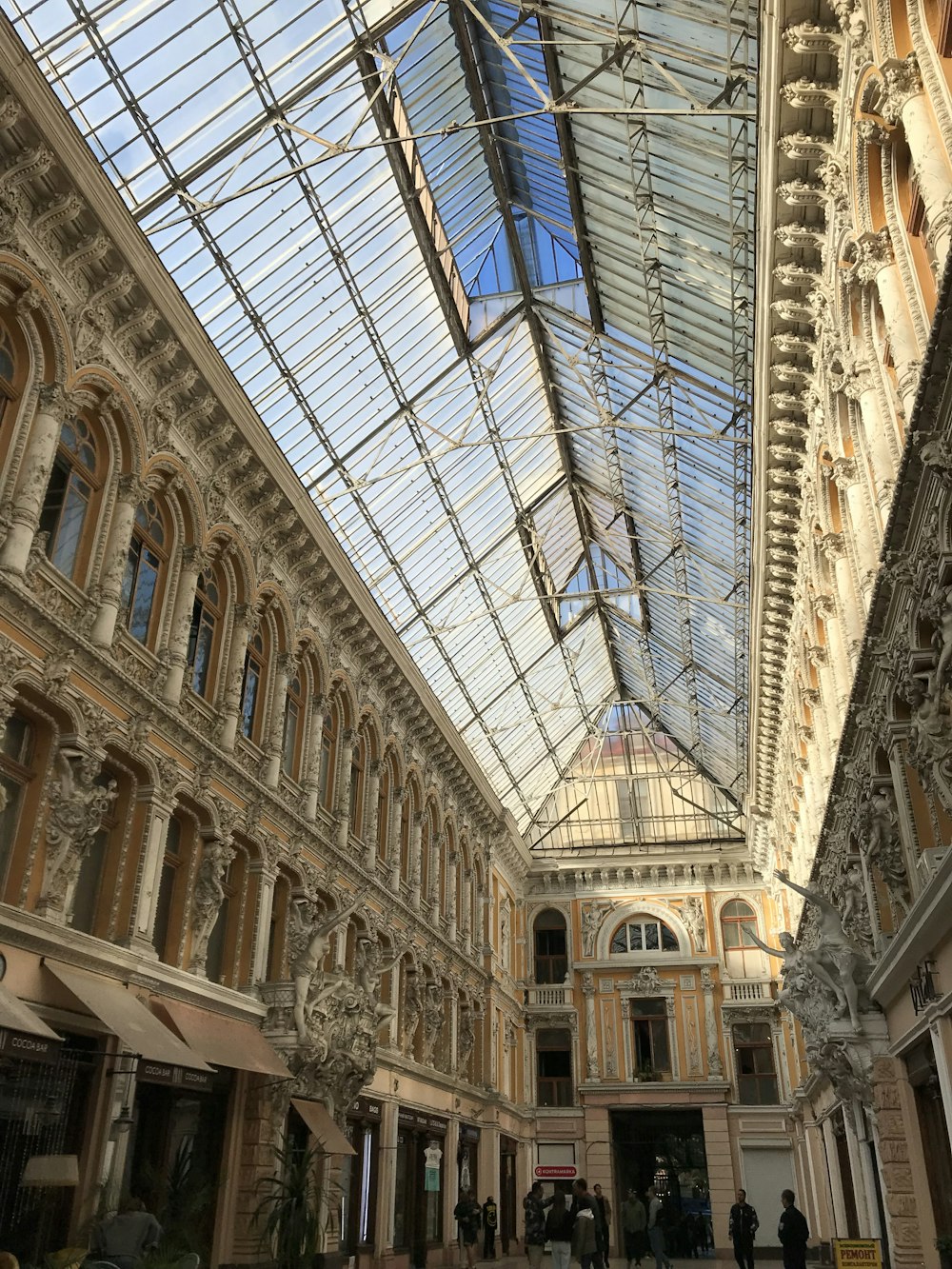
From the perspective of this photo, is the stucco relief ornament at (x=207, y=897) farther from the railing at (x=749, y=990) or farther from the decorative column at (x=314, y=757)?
the railing at (x=749, y=990)

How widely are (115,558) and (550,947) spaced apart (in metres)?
29.2

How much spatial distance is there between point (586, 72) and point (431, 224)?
12.9 feet

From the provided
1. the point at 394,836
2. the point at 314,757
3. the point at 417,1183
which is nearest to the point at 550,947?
the point at 417,1183

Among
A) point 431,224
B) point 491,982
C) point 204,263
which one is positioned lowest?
point 491,982

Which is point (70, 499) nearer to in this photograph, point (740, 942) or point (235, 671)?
point (235, 671)

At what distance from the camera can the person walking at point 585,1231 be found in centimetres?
1714

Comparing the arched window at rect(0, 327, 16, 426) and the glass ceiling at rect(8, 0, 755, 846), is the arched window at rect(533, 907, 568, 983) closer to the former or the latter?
the glass ceiling at rect(8, 0, 755, 846)

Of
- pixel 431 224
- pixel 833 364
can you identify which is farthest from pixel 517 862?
pixel 833 364

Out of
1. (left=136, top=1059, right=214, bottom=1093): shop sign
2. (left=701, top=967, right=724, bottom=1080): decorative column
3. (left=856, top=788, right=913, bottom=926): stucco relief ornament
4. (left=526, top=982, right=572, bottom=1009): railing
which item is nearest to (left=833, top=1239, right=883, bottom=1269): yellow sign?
(left=856, top=788, right=913, bottom=926): stucco relief ornament

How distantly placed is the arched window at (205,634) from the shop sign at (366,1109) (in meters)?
8.35

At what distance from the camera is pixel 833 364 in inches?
555

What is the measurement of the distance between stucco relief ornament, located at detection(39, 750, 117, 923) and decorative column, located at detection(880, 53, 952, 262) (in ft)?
32.8

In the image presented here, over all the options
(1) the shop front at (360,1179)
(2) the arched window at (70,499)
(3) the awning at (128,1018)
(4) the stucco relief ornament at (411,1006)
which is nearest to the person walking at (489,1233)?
(4) the stucco relief ornament at (411,1006)

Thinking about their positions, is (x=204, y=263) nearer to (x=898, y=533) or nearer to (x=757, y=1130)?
(x=898, y=533)
